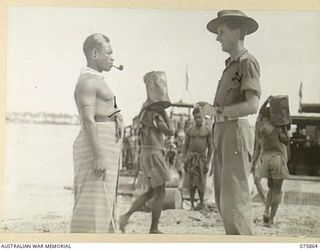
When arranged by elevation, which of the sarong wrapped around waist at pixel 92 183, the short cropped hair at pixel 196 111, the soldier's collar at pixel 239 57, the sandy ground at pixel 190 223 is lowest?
the sandy ground at pixel 190 223

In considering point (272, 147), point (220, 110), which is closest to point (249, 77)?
point (220, 110)

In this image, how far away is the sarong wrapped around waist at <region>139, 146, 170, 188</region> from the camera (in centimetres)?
154

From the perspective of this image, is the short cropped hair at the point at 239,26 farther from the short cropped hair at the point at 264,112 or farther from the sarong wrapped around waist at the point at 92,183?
the sarong wrapped around waist at the point at 92,183

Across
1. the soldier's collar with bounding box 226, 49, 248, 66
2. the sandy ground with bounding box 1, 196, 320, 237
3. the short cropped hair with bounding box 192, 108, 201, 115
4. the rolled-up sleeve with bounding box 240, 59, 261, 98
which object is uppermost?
the soldier's collar with bounding box 226, 49, 248, 66

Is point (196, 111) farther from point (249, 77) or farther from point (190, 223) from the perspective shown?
point (190, 223)

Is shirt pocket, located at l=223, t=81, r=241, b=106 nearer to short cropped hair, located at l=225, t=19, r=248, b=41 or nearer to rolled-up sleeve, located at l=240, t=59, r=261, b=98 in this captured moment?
rolled-up sleeve, located at l=240, t=59, r=261, b=98

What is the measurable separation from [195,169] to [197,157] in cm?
4

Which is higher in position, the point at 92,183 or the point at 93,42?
the point at 93,42

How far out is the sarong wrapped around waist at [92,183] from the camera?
153 centimetres

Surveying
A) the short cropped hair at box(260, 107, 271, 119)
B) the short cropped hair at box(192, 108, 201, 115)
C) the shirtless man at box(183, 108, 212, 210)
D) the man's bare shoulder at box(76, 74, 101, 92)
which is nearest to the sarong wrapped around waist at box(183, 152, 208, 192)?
the shirtless man at box(183, 108, 212, 210)

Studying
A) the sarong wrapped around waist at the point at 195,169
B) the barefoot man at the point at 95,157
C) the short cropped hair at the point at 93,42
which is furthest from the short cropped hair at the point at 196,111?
the short cropped hair at the point at 93,42

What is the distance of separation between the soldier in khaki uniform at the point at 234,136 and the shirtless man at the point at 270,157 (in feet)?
0.11

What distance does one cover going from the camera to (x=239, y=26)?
A: 61.5 inches

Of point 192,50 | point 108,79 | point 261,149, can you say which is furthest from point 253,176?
A: point 108,79
